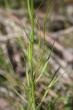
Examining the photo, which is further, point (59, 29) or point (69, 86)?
point (59, 29)

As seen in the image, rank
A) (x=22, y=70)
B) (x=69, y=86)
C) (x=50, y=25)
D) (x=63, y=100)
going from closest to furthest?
(x=63, y=100) → (x=69, y=86) → (x=22, y=70) → (x=50, y=25)

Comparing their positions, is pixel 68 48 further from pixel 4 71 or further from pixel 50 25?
pixel 4 71

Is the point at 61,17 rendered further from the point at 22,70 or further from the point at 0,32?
the point at 22,70

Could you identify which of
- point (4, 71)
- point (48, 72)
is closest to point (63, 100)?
point (48, 72)

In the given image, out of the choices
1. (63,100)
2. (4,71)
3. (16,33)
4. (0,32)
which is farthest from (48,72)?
(0,32)

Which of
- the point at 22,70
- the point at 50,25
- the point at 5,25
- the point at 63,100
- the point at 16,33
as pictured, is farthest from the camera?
the point at 50,25

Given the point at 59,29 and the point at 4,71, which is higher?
the point at 4,71
